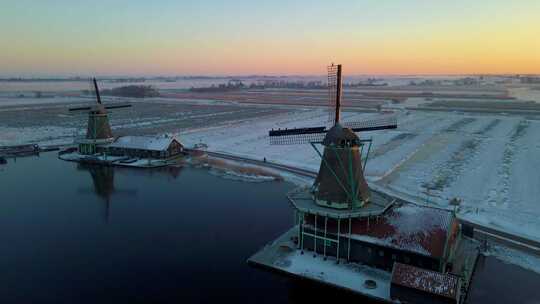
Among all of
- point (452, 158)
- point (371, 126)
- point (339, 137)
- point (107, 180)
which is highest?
point (371, 126)

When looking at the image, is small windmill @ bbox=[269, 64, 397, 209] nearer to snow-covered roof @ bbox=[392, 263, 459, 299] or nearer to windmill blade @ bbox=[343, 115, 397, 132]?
windmill blade @ bbox=[343, 115, 397, 132]

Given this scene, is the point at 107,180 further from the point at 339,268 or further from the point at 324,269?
the point at 339,268

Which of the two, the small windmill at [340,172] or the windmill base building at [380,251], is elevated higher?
the small windmill at [340,172]

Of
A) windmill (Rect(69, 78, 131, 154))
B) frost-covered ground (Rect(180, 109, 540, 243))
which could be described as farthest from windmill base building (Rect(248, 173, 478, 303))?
windmill (Rect(69, 78, 131, 154))

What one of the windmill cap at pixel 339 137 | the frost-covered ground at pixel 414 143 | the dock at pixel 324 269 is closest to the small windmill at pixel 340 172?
the windmill cap at pixel 339 137

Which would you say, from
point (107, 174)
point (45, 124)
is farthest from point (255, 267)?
point (45, 124)

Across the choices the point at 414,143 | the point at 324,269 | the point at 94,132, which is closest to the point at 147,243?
the point at 324,269

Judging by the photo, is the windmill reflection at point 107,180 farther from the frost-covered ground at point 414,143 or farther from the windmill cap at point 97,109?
the frost-covered ground at point 414,143
